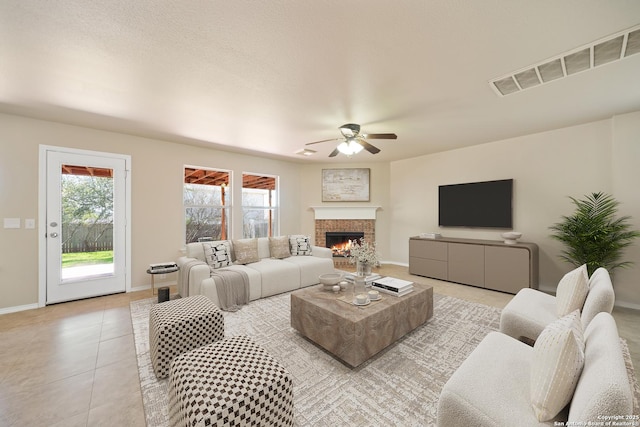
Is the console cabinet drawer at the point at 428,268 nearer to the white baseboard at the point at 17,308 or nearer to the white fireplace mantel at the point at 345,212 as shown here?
the white fireplace mantel at the point at 345,212

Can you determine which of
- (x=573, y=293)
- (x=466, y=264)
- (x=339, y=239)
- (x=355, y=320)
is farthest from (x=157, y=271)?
(x=466, y=264)

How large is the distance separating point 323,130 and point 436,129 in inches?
69.1

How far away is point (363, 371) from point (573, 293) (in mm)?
1738

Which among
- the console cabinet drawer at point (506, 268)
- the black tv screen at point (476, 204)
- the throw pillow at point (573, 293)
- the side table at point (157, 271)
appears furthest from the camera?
the black tv screen at point (476, 204)

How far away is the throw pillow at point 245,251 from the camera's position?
13.5 feet

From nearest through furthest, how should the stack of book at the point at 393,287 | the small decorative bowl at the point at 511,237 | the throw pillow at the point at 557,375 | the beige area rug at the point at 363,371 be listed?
the throw pillow at the point at 557,375 < the beige area rug at the point at 363,371 < the stack of book at the point at 393,287 < the small decorative bowl at the point at 511,237

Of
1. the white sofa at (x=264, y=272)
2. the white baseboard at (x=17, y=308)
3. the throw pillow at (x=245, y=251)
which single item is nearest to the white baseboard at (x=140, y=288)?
the white sofa at (x=264, y=272)

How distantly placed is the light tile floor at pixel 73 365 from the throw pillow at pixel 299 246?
103 inches

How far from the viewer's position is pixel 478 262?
4191 mm

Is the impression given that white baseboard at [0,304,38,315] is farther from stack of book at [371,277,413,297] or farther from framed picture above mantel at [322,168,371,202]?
framed picture above mantel at [322,168,371,202]

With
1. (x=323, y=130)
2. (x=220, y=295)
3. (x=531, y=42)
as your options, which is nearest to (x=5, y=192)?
(x=220, y=295)

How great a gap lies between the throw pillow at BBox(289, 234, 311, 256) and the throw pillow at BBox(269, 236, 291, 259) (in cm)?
13

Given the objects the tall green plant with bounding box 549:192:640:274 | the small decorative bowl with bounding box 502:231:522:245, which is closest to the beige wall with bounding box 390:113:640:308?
the tall green plant with bounding box 549:192:640:274

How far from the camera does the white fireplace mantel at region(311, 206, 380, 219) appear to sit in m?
6.11
